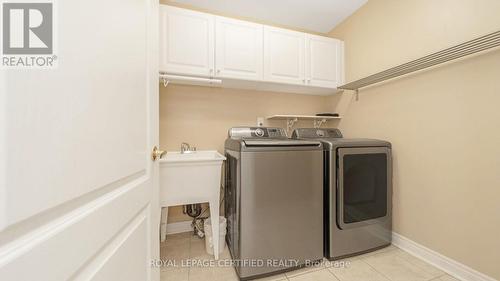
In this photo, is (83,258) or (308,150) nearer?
(83,258)

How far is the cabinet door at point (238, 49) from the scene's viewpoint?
1859mm

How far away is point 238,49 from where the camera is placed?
1913 mm

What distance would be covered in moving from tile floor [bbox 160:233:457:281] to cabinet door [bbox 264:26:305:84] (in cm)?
179

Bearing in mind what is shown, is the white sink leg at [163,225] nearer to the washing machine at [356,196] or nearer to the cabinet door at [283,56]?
the washing machine at [356,196]

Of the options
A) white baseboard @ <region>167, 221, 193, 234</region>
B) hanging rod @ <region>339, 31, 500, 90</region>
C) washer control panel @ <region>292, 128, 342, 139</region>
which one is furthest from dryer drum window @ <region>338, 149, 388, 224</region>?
white baseboard @ <region>167, 221, 193, 234</region>

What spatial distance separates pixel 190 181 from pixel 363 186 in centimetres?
152

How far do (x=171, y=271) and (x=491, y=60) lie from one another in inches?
105

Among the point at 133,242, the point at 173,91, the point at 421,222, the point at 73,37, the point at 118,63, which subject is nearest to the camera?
the point at 73,37

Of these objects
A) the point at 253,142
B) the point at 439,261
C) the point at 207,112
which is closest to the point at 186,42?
the point at 207,112

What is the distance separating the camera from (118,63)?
1.89 ft

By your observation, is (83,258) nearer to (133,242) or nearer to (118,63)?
(133,242)

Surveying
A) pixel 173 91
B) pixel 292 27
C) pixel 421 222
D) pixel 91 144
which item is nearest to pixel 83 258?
pixel 91 144

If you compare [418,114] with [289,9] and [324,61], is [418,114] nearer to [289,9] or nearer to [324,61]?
[324,61]

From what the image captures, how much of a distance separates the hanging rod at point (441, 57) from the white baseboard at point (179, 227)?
2.44 meters
